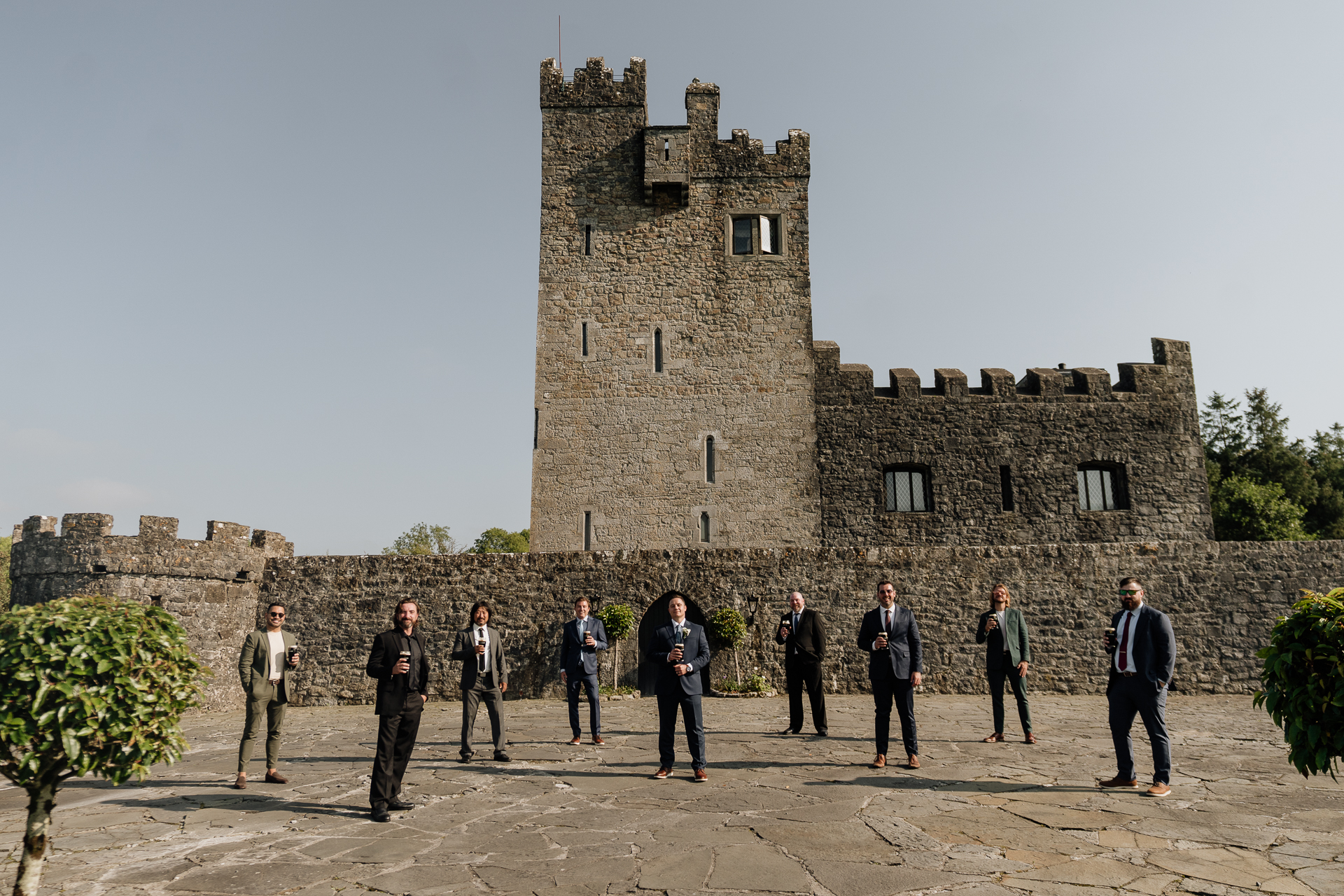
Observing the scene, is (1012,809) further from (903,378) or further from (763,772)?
(903,378)

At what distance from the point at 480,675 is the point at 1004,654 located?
586 centimetres

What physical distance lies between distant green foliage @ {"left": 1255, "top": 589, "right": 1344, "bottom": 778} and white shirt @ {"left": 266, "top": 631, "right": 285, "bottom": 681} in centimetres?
767

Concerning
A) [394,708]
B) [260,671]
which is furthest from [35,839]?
[260,671]

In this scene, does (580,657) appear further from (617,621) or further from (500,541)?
(500,541)

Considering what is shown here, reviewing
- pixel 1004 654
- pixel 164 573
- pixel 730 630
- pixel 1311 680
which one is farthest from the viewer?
pixel 730 630

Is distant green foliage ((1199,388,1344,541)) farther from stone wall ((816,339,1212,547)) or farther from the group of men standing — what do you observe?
the group of men standing

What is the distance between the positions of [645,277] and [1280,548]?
14.4 metres

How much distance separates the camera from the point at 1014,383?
770 inches

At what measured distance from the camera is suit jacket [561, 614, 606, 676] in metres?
9.41

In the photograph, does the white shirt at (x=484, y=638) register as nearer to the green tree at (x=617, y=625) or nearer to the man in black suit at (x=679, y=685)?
the man in black suit at (x=679, y=685)

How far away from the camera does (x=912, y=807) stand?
6.19 m

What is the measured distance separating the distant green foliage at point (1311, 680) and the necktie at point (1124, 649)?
216cm

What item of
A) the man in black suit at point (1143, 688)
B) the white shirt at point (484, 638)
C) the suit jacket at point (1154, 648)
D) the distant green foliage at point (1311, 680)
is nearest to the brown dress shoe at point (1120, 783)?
the man in black suit at point (1143, 688)

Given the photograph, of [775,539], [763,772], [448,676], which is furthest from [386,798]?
[775,539]
